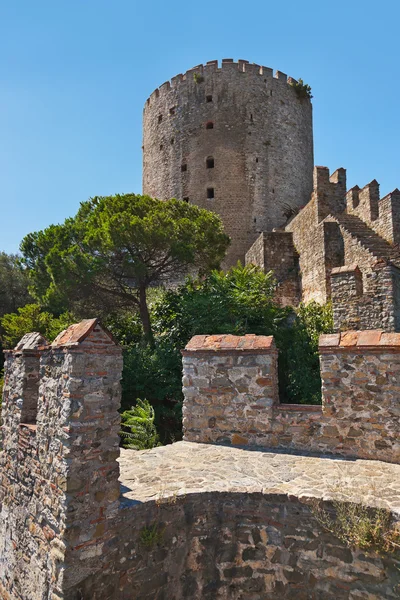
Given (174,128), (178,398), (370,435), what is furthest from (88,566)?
(174,128)

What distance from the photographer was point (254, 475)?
15.3 feet

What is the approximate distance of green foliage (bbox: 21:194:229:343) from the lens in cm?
1245

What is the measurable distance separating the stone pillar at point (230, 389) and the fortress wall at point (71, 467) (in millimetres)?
2492

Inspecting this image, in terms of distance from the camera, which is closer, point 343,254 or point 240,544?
point 240,544

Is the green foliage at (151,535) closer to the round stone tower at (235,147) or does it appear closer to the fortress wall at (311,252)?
the fortress wall at (311,252)

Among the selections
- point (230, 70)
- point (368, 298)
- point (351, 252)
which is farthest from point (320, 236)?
point (230, 70)

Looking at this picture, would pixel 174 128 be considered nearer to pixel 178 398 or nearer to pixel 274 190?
pixel 274 190

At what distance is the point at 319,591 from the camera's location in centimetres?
387

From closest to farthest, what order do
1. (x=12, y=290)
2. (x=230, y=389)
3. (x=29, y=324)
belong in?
1. (x=230, y=389)
2. (x=29, y=324)
3. (x=12, y=290)

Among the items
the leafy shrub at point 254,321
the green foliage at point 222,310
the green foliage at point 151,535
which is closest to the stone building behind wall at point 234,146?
the green foliage at point 222,310

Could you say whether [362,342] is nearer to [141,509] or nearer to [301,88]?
[141,509]

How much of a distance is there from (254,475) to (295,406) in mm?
1472

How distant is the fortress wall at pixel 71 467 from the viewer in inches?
138

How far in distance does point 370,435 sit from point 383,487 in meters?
1.14
